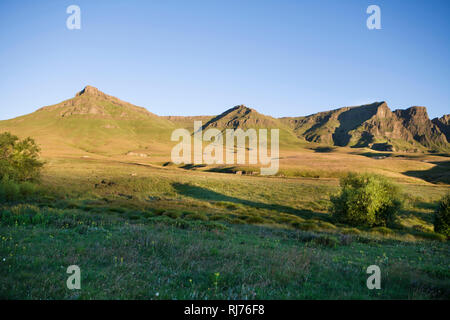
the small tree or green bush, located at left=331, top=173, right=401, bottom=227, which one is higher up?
the small tree

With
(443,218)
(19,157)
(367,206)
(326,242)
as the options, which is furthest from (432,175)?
(19,157)

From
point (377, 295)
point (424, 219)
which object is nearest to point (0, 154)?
point (377, 295)

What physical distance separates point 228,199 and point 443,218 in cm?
3303

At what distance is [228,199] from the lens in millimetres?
48469

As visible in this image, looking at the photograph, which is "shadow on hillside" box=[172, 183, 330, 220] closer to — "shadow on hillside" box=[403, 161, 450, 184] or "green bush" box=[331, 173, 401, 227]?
"green bush" box=[331, 173, 401, 227]

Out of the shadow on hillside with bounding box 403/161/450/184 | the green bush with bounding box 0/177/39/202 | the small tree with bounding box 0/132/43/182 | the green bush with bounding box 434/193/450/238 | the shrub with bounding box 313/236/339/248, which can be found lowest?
the shadow on hillside with bounding box 403/161/450/184

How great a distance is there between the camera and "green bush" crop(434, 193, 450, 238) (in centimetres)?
3003

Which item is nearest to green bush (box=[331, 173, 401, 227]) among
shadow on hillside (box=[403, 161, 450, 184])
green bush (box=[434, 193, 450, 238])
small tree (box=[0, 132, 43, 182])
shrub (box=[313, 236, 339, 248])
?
green bush (box=[434, 193, 450, 238])

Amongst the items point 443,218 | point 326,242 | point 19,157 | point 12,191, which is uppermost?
Result: point 19,157

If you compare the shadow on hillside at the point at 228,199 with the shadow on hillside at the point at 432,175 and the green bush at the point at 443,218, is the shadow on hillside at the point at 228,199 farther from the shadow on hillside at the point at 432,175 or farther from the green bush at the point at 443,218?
the shadow on hillside at the point at 432,175

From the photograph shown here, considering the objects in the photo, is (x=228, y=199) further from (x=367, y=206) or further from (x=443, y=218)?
(x=443, y=218)

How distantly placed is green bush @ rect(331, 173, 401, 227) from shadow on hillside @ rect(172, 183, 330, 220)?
312cm

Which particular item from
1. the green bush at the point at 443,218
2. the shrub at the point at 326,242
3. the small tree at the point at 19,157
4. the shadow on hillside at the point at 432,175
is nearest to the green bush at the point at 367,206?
the green bush at the point at 443,218
